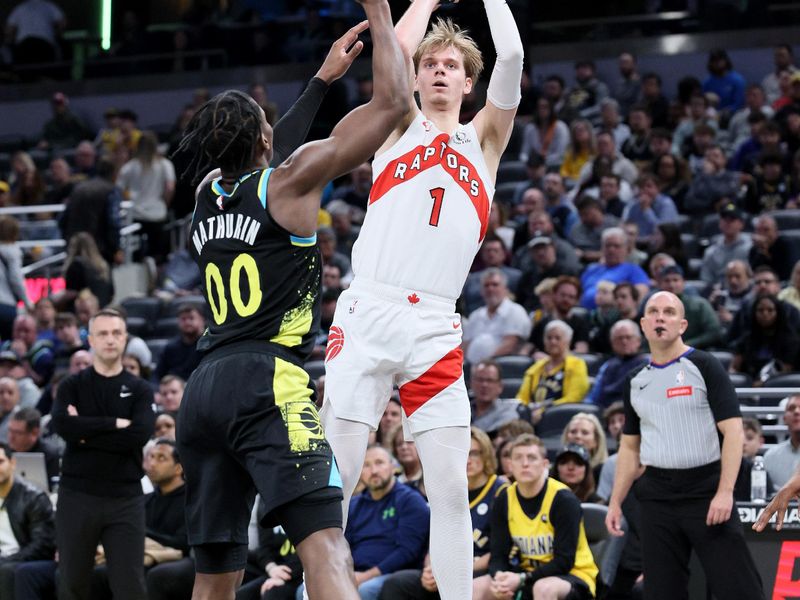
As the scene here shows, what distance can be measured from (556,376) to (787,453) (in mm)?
2137

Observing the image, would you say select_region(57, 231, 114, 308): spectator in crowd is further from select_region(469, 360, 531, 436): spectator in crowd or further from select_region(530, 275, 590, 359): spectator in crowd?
select_region(469, 360, 531, 436): spectator in crowd

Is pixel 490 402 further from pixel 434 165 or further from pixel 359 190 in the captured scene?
pixel 359 190

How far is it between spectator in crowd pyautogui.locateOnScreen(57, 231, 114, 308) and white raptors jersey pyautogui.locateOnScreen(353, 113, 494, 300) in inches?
347

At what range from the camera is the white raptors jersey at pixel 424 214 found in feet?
16.7

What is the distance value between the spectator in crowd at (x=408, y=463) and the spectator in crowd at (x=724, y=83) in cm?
815

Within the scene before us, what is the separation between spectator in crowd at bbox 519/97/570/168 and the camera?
15500mm

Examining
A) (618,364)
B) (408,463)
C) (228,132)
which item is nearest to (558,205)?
(618,364)

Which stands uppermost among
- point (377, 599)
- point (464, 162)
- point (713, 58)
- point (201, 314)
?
point (713, 58)

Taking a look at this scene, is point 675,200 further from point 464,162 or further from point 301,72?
point 464,162

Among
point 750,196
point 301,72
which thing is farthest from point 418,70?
point 301,72

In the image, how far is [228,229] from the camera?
4.43 m

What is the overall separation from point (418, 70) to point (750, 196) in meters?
8.38

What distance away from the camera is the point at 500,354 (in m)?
11.4

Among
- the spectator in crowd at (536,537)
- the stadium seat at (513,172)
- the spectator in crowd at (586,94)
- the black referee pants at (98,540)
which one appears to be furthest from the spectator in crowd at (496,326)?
the spectator in crowd at (586,94)
